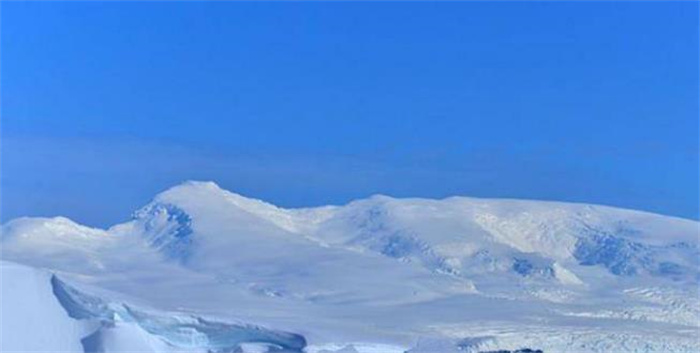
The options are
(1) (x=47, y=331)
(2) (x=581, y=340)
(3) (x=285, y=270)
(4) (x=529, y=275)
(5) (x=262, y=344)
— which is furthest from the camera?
(4) (x=529, y=275)

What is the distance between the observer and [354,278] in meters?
52.1

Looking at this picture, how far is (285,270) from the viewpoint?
175 feet

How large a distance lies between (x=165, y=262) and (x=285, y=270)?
6.33 meters

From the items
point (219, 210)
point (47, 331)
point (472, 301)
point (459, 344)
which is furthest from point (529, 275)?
point (47, 331)

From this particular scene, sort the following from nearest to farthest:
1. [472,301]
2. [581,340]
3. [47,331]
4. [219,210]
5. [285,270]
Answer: [47,331] → [581,340] → [472,301] → [285,270] → [219,210]

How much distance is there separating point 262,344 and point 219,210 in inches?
1176

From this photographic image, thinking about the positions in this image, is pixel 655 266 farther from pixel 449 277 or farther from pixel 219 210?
pixel 219 210

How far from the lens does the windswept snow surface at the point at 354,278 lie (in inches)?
1228

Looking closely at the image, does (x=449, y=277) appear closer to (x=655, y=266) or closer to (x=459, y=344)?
(x=655, y=266)

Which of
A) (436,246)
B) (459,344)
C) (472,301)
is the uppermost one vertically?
(436,246)

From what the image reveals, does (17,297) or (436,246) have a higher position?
(436,246)

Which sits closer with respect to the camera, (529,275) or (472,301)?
(472,301)

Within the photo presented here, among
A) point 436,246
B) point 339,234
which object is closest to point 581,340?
point 436,246

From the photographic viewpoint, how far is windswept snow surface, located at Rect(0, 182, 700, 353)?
31188 mm
